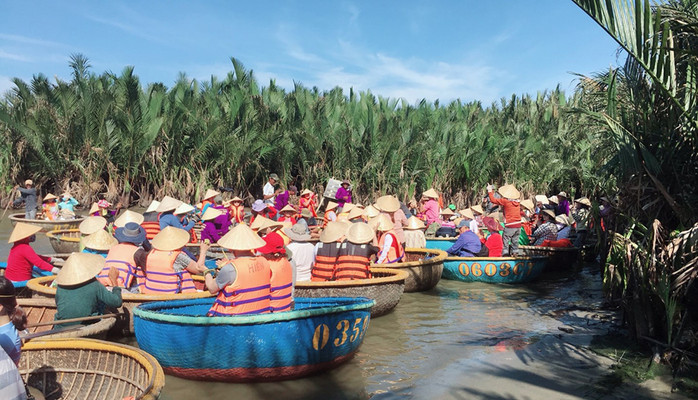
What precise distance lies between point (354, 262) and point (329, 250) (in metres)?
0.47

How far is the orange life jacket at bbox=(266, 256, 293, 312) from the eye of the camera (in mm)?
6531

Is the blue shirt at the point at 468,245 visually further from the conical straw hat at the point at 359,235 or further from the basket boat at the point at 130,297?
the basket boat at the point at 130,297

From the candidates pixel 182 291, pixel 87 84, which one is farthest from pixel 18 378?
pixel 87 84

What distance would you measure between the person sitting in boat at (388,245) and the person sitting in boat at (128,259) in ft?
13.6

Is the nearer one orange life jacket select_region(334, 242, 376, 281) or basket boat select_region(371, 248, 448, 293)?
orange life jacket select_region(334, 242, 376, 281)

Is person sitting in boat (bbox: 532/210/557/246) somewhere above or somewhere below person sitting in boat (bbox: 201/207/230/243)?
above

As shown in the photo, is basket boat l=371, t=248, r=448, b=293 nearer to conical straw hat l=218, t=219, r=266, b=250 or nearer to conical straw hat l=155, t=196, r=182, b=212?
conical straw hat l=155, t=196, r=182, b=212

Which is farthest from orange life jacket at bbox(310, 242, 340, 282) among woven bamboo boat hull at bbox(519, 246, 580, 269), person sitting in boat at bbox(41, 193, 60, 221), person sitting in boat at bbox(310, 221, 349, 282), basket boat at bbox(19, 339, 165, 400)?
person sitting in boat at bbox(41, 193, 60, 221)

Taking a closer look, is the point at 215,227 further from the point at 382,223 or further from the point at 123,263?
the point at 123,263

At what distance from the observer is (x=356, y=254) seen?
898 cm

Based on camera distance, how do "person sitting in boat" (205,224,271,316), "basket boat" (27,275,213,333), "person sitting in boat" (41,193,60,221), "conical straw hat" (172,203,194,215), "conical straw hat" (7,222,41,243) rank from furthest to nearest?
"person sitting in boat" (41,193,60,221), "conical straw hat" (172,203,194,215), "conical straw hat" (7,222,41,243), "basket boat" (27,275,213,333), "person sitting in boat" (205,224,271,316)

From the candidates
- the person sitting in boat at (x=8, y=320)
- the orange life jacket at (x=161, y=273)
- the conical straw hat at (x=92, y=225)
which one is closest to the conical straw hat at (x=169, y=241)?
the orange life jacket at (x=161, y=273)

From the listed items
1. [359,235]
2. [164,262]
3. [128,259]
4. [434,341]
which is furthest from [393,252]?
[128,259]

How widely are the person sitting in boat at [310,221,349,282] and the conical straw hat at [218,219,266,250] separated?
269cm
